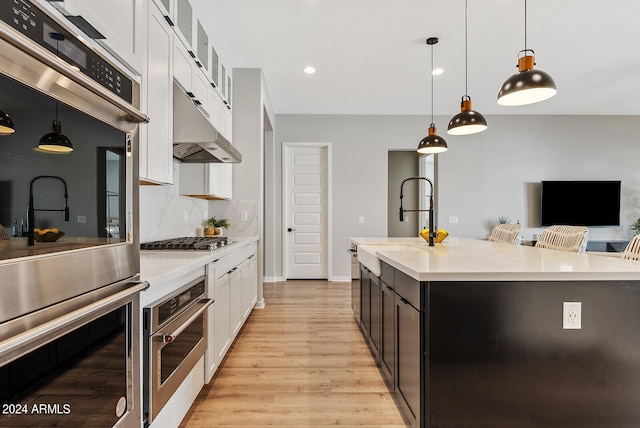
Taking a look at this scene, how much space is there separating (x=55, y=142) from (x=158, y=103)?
4.64ft

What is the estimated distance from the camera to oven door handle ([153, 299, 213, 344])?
1.34m

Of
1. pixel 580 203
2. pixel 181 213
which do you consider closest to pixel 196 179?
pixel 181 213

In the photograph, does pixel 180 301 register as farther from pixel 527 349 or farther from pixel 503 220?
pixel 503 220

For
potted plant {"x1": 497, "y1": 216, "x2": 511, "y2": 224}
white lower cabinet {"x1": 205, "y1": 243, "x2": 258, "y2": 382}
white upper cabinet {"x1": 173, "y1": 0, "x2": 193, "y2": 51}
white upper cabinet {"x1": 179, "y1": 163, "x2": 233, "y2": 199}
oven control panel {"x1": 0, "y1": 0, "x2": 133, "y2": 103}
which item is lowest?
white lower cabinet {"x1": 205, "y1": 243, "x2": 258, "y2": 382}

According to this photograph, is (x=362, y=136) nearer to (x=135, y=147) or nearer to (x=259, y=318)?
(x=259, y=318)

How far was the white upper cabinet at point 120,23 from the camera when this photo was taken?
1.22m

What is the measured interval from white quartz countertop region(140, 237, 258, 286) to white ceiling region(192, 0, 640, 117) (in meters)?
2.08

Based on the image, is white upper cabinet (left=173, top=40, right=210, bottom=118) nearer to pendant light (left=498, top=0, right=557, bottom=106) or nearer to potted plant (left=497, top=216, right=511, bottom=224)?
pendant light (left=498, top=0, right=557, bottom=106)

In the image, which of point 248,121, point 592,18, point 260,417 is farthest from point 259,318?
point 592,18

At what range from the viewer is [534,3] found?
2764mm

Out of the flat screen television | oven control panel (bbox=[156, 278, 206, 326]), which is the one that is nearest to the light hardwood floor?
oven control panel (bbox=[156, 278, 206, 326])

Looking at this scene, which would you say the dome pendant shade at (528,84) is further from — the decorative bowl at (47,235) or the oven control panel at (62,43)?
the decorative bowl at (47,235)

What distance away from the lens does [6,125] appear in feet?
2.06

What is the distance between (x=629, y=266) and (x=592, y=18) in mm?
2713
